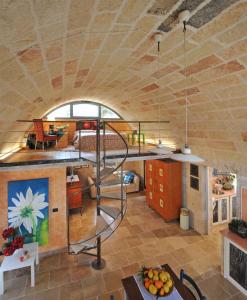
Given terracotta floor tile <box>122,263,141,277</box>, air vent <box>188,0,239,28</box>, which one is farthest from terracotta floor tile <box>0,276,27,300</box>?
air vent <box>188,0,239,28</box>

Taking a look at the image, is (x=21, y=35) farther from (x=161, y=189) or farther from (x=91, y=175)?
(x=91, y=175)

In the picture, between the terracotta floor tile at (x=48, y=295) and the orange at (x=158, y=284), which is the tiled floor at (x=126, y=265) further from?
the orange at (x=158, y=284)

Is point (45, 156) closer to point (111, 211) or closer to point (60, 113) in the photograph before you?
point (111, 211)

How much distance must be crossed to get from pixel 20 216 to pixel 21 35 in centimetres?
401

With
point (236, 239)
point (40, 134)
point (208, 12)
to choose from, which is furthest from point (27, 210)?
point (208, 12)

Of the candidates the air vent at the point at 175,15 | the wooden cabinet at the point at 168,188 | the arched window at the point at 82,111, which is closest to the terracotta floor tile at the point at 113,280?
the wooden cabinet at the point at 168,188

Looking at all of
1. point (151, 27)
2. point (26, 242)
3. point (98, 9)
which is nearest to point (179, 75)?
point (151, 27)

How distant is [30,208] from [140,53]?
4.02 metres

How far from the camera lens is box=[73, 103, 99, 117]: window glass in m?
7.16

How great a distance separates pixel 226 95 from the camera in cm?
275

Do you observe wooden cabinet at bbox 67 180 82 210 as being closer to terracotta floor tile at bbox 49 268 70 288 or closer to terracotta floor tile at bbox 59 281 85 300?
terracotta floor tile at bbox 49 268 70 288

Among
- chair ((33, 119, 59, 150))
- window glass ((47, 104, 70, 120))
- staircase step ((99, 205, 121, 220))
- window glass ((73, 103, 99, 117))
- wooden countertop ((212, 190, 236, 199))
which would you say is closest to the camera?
staircase step ((99, 205, 121, 220))

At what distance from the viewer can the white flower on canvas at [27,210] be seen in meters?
4.19

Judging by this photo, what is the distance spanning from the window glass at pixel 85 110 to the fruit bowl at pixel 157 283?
5905mm
